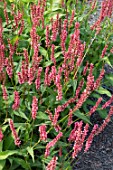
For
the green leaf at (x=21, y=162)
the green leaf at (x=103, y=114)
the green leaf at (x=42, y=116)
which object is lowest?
the green leaf at (x=103, y=114)

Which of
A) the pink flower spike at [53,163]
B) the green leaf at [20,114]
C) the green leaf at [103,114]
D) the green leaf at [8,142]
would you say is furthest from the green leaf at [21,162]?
the green leaf at [103,114]

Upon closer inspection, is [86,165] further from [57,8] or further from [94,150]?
[57,8]

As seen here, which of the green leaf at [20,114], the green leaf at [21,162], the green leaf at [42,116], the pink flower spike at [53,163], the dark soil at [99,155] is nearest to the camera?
the pink flower spike at [53,163]

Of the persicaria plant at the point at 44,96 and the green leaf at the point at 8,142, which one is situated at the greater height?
the persicaria plant at the point at 44,96

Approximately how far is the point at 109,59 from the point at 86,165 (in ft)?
4.51

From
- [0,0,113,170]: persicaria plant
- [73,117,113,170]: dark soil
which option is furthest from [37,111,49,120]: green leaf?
[73,117,113,170]: dark soil

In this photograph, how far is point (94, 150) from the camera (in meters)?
4.33

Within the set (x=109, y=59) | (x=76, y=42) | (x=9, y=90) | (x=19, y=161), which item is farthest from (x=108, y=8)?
(x=19, y=161)

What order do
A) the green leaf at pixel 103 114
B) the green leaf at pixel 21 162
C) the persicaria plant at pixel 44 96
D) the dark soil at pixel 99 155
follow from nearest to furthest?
1. the persicaria plant at pixel 44 96
2. the green leaf at pixel 21 162
3. the dark soil at pixel 99 155
4. the green leaf at pixel 103 114

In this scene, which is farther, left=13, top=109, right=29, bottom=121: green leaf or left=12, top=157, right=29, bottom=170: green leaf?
left=13, top=109, right=29, bottom=121: green leaf

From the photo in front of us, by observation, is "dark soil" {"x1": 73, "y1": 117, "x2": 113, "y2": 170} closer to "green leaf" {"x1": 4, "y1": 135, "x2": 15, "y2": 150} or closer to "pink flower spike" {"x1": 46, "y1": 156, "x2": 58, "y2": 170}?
"green leaf" {"x1": 4, "y1": 135, "x2": 15, "y2": 150}

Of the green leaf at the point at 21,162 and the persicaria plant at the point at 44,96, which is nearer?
the persicaria plant at the point at 44,96

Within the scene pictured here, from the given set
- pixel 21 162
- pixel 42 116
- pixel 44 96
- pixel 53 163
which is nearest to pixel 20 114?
pixel 42 116

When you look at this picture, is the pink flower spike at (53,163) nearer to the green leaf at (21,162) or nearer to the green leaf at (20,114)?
the green leaf at (21,162)
